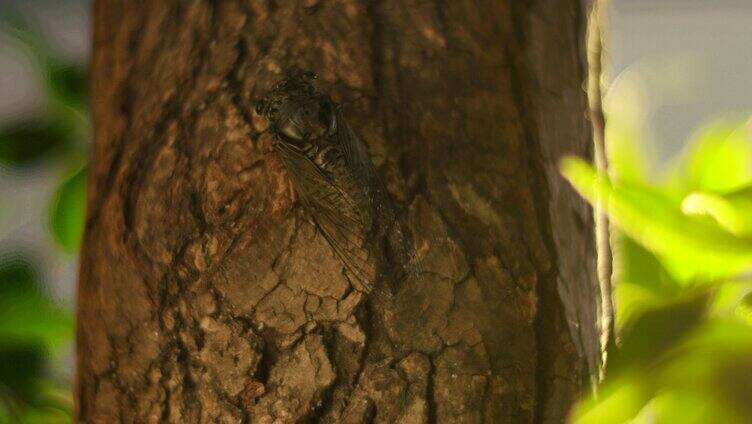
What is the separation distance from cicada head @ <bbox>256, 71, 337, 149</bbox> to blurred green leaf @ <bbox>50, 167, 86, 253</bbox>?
454 millimetres

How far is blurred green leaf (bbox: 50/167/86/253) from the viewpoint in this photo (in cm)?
82

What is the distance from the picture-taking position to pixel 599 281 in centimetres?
61

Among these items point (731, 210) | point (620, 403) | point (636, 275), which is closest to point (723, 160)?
point (636, 275)

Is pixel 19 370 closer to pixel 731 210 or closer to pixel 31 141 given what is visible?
pixel 31 141

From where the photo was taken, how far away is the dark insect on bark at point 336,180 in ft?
1.38

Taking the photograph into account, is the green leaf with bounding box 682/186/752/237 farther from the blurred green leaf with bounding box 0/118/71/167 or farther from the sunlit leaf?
the blurred green leaf with bounding box 0/118/71/167

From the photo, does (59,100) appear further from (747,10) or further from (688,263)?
(747,10)

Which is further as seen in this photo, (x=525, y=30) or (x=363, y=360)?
(x=525, y=30)

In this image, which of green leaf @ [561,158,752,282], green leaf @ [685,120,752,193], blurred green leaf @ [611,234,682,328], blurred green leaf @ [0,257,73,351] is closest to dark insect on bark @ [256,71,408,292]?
green leaf @ [561,158,752,282]

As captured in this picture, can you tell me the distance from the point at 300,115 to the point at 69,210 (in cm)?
51

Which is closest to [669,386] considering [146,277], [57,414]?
[146,277]

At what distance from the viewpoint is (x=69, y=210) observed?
0.84 metres

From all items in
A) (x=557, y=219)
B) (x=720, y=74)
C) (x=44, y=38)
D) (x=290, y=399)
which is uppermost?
(x=720, y=74)

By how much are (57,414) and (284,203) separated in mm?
517
